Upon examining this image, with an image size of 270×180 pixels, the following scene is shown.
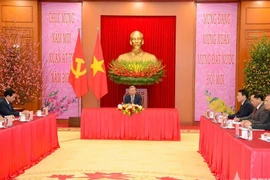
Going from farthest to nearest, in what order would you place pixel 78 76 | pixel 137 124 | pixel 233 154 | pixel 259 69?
1. pixel 259 69
2. pixel 78 76
3. pixel 137 124
4. pixel 233 154

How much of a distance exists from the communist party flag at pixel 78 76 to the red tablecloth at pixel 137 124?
1297 millimetres

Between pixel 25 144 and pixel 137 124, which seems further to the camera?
pixel 137 124

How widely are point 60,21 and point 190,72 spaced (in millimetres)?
3815

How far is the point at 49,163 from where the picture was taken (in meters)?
5.64

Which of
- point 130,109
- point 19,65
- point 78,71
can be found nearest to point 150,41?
point 78,71

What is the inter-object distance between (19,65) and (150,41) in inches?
140

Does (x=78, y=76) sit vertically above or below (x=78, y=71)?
below

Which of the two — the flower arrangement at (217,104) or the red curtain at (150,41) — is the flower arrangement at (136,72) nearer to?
the red curtain at (150,41)

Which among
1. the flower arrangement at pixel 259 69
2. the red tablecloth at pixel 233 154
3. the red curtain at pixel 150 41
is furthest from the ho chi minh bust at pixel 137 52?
the red tablecloth at pixel 233 154

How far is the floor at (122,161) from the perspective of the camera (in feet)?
16.2

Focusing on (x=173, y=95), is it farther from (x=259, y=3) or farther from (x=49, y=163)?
(x=49, y=163)

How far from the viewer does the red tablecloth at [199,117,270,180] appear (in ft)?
10.7

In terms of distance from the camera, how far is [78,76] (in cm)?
904

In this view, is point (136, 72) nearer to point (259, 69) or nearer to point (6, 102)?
point (259, 69)
